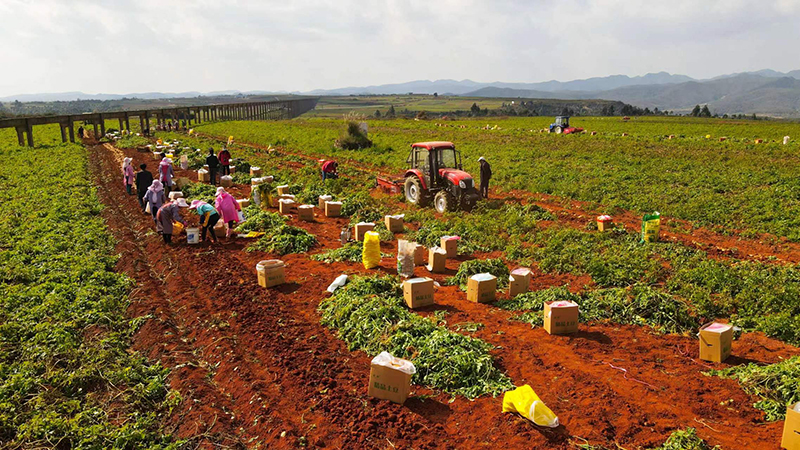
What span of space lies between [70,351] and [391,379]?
4.69 metres

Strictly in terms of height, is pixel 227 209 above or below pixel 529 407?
above

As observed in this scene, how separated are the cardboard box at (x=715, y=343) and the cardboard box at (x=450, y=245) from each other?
5.45 metres

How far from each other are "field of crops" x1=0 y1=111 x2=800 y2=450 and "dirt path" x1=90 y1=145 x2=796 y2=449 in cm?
3

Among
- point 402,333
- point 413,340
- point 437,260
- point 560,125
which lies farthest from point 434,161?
point 560,125

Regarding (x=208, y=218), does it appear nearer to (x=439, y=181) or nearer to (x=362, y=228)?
(x=362, y=228)

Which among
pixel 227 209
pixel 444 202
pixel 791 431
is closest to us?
pixel 791 431

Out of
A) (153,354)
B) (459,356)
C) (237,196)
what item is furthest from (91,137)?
(459,356)

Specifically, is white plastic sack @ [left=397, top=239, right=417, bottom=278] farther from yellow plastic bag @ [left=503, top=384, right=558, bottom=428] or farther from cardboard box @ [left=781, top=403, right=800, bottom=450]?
cardboard box @ [left=781, top=403, right=800, bottom=450]

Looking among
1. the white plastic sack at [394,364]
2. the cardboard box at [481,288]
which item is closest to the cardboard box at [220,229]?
the cardboard box at [481,288]

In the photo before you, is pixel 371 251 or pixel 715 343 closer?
pixel 715 343

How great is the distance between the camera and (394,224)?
43.8 feet

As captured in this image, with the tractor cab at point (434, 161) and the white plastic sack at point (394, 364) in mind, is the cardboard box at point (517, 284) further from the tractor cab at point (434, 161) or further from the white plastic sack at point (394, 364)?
the tractor cab at point (434, 161)

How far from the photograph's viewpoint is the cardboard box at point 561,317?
742cm

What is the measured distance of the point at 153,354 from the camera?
7.15 meters
